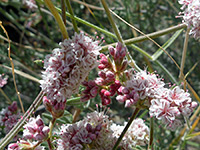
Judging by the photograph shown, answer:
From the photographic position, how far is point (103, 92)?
33.3 inches

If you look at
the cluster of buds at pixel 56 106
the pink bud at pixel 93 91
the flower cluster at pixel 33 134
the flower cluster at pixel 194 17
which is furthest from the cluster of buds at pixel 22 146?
the flower cluster at pixel 194 17

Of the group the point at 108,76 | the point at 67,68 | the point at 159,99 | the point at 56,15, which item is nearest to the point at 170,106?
the point at 159,99

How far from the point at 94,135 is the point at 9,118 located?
54 centimetres

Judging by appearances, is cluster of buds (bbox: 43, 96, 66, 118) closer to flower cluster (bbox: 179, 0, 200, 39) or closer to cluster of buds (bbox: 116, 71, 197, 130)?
cluster of buds (bbox: 116, 71, 197, 130)

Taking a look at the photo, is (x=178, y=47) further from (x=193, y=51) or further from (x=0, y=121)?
(x=0, y=121)

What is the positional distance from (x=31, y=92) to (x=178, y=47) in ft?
4.06

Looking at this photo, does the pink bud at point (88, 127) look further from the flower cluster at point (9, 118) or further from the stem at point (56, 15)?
the flower cluster at point (9, 118)

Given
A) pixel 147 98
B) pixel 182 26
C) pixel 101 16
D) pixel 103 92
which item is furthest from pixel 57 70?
pixel 101 16

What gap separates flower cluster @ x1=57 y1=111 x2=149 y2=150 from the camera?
839 millimetres

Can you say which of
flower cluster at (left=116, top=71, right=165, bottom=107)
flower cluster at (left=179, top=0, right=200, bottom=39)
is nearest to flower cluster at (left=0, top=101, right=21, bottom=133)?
flower cluster at (left=116, top=71, right=165, bottom=107)

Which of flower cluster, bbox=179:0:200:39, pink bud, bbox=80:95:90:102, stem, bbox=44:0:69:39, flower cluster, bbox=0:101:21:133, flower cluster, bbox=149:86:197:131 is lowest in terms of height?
flower cluster, bbox=0:101:21:133

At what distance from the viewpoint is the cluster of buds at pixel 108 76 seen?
2.72 ft

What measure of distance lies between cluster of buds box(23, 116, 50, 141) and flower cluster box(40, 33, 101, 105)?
0.10 m

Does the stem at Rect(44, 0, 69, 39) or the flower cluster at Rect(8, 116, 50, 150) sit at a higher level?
the stem at Rect(44, 0, 69, 39)
